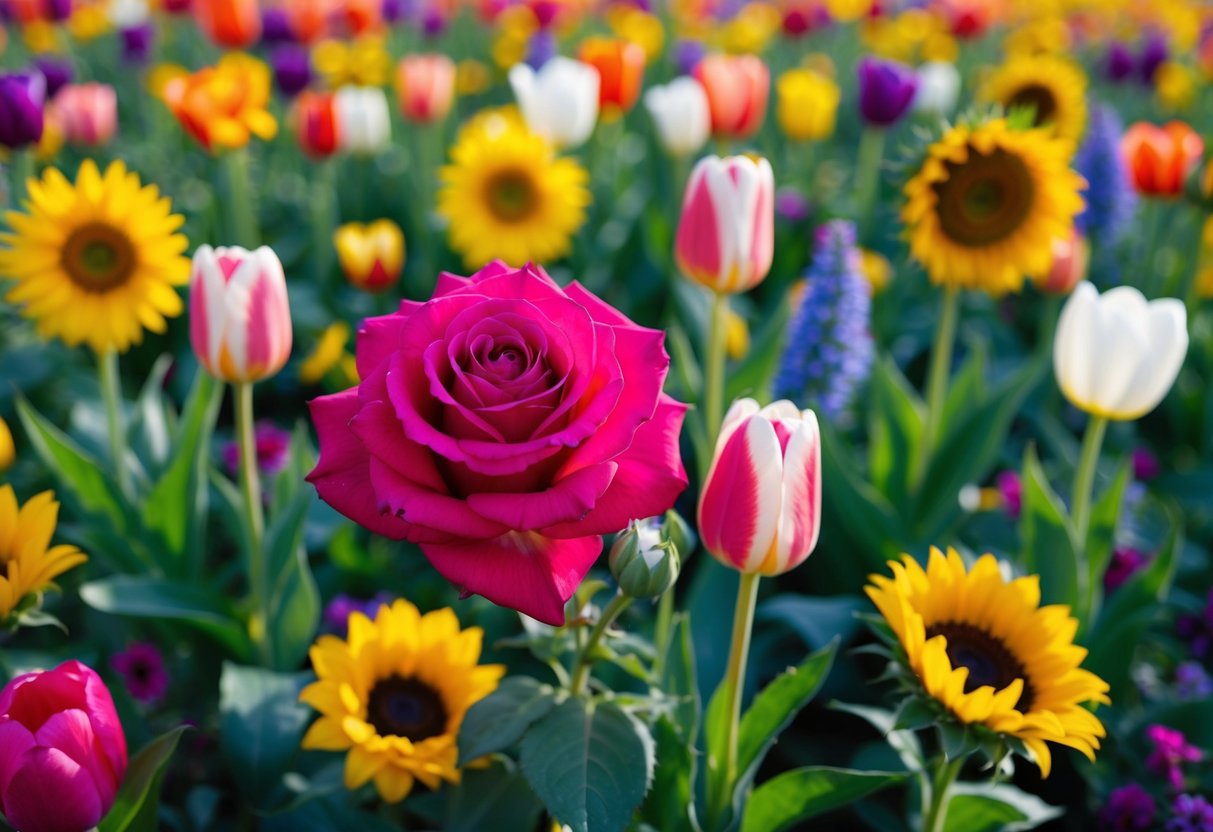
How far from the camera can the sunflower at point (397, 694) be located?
1304 mm

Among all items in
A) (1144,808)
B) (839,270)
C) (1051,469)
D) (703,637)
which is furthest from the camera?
A: (1051,469)

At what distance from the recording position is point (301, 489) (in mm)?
1798

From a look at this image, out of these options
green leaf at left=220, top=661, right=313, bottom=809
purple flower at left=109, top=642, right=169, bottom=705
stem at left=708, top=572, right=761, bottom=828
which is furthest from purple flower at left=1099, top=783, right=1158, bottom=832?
purple flower at left=109, top=642, right=169, bottom=705

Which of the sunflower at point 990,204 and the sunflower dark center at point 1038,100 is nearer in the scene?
the sunflower at point 990,204

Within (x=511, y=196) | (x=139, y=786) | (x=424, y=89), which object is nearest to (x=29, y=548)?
(x=139, y=786)

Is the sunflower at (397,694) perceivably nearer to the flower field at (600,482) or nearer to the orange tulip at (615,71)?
the flower field at (600,482)

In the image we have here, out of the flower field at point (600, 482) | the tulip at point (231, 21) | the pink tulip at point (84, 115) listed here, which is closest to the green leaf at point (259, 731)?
the flower field at point (600, 482)

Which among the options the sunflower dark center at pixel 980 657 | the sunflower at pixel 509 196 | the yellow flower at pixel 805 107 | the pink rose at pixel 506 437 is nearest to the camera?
the pink rose at pixel 506 437

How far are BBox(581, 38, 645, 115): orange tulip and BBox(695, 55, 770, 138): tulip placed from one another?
20.9 inches

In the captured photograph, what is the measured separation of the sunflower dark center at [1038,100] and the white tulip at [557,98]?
1304 millimetres

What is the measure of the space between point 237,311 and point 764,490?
2.44ft

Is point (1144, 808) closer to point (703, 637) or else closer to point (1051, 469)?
point (703, 637)

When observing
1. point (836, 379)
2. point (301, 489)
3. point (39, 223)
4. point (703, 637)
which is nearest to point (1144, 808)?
point (703, 637)

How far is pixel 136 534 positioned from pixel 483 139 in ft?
4.31
